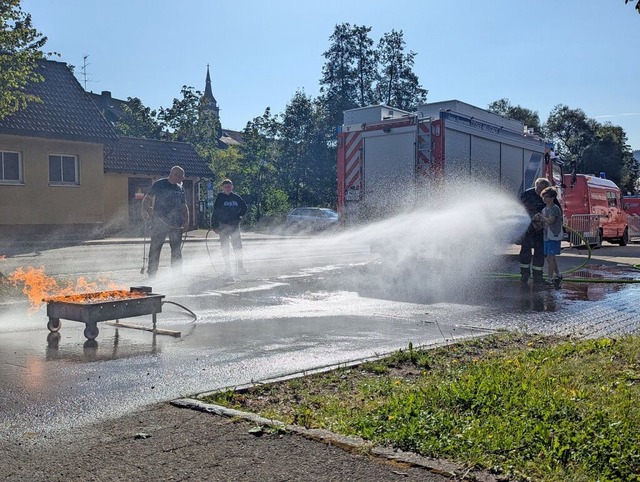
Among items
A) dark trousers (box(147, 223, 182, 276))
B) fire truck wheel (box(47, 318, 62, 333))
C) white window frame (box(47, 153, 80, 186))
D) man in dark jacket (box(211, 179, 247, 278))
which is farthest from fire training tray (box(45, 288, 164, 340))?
white window frame (box(47, 153, 80, 186))

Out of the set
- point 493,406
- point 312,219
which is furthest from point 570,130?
point 493,406

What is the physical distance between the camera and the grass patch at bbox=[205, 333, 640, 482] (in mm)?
4012

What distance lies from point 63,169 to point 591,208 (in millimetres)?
20102

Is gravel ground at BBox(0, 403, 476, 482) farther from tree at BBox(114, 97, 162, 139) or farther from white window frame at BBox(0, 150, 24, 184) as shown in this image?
tree at BBox(114, 97, 162, 139)

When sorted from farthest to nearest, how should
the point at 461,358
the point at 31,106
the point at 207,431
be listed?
1. the point at 31,106
2. the point at 461,358
3. the point at 207,431

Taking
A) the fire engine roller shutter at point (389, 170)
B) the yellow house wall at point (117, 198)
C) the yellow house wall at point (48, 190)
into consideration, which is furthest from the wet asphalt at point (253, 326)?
the yellow house wall at point (117, 198)

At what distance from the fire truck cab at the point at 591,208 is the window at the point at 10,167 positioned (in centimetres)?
1968

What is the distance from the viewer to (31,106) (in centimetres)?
2884

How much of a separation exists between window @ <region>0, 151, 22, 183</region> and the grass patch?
2463 centimetres

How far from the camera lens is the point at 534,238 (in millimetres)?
13078

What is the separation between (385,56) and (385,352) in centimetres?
4872

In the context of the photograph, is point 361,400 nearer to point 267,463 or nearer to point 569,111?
point 267,463

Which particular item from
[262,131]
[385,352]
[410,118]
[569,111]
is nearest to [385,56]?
[262,131]

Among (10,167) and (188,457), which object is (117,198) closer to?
(10,167)
